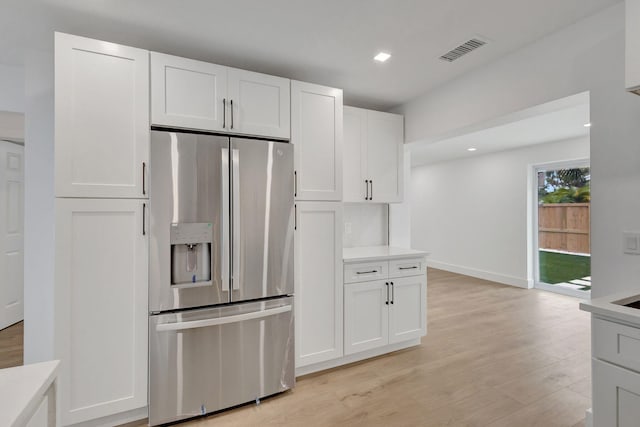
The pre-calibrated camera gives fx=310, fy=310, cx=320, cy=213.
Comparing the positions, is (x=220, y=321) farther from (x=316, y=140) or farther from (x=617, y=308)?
(x=617, y=308)

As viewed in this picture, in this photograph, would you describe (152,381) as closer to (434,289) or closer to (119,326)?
(119,326)

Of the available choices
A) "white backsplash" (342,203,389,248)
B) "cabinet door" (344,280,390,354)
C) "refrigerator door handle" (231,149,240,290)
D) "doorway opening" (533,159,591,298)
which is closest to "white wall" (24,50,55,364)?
"refrigerator door handle" (231,149,240,290)

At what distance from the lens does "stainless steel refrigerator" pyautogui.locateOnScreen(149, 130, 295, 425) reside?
199 cm

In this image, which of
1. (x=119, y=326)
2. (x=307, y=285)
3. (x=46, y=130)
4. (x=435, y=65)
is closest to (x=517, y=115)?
(x=435, y=65)

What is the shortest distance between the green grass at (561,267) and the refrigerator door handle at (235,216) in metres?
5.43

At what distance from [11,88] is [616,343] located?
4.40 m

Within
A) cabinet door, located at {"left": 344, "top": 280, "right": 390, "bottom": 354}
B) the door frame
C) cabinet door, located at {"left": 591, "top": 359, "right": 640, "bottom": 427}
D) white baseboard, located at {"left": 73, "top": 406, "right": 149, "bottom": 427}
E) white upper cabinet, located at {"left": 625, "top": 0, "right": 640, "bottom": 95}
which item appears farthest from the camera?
the door frame

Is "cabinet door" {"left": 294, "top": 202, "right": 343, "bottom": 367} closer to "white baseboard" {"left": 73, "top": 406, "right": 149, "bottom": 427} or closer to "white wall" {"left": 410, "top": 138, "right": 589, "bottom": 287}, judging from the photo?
"white baseboard" {"left": 73, "top": 406, "right": 149, "bottom": 427}

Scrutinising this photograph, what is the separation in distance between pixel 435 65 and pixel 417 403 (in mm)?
2702

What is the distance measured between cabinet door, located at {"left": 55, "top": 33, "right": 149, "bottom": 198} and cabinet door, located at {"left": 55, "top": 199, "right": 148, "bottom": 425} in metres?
0.13

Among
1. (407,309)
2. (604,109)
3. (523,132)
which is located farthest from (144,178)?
(523,132)

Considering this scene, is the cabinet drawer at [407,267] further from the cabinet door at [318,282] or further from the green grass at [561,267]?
the green grass at [561,267]

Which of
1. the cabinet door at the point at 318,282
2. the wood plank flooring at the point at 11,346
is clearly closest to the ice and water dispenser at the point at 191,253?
the cabinet door at the point at 318,282

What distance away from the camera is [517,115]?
256cm
